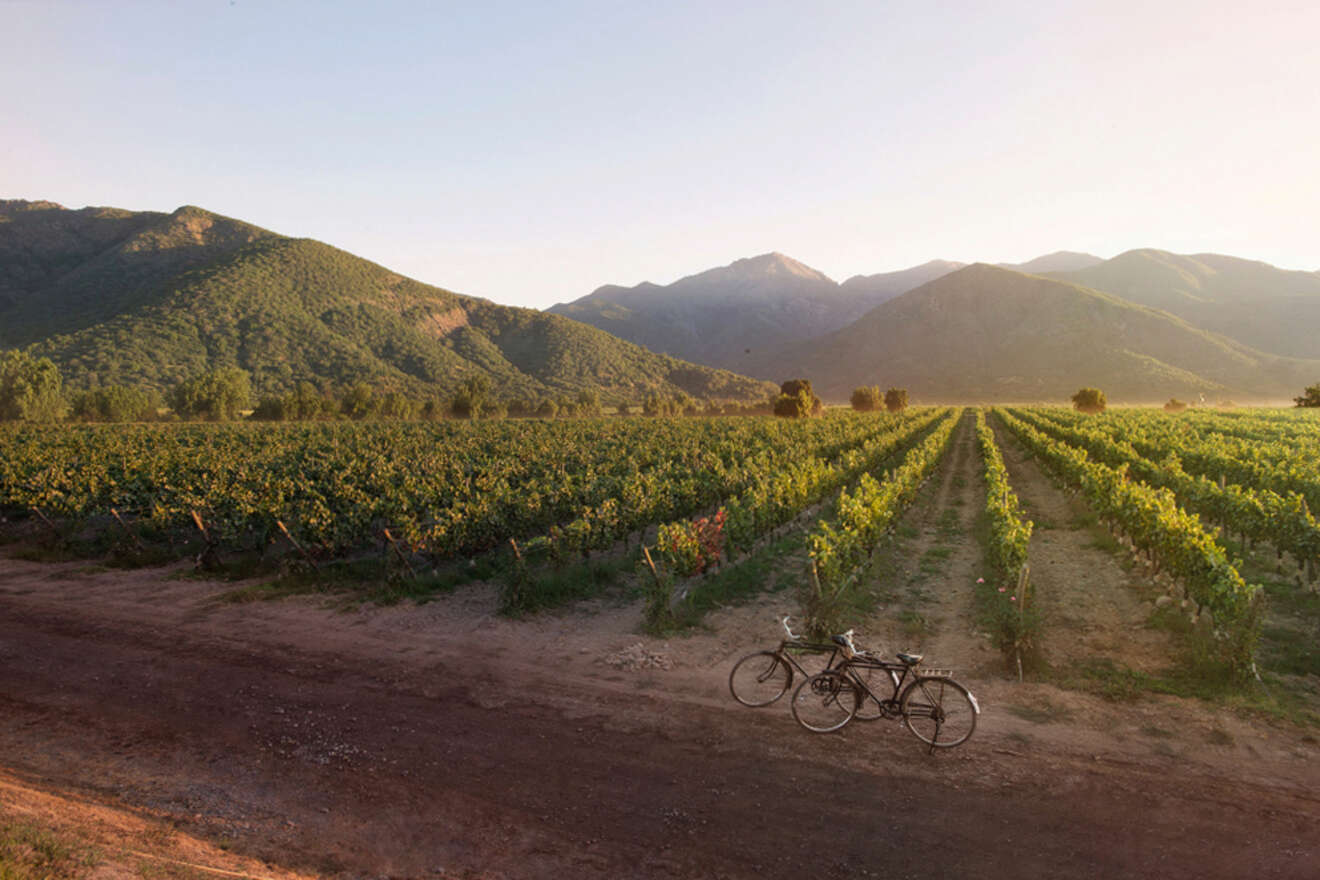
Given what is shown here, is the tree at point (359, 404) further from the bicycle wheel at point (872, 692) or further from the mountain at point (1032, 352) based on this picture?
the mountain at point (1032, 352)

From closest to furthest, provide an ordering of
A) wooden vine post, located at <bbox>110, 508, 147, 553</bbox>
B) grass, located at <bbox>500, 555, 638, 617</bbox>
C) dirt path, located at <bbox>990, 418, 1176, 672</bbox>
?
dirt path, located at <bbox>990, 418, 1176, 672</bbox> → grass, located at <bbox>500, 555, 638, 617</bbox> → wooden vine post, located at <bbox>110, 508, 147, 553</bbox>

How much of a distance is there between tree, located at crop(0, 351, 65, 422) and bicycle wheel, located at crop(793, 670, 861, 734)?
85.2m

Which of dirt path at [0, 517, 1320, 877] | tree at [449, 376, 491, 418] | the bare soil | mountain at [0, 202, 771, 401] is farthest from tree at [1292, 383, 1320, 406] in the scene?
tree at [449, 376, 491, 418]

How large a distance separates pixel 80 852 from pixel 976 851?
7.41 meters

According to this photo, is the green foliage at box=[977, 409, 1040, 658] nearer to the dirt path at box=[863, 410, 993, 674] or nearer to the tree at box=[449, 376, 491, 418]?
the dirt path at box=[863, 410, 993, 674]

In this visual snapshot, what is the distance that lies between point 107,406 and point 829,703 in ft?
281

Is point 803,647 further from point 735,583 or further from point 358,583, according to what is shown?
point 358,583

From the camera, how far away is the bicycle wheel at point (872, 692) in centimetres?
768

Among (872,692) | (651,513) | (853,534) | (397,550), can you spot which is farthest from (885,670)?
(397,550)

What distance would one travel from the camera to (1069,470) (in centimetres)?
2403

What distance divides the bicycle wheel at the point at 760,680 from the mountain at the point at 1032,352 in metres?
141

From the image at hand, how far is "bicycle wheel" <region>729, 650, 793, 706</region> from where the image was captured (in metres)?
8.42

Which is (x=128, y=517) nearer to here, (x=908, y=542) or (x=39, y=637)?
(x=39, y=637)

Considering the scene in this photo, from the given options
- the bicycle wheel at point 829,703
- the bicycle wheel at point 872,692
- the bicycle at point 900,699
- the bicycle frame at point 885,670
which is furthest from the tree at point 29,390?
the bicycle frame at point 885,670
